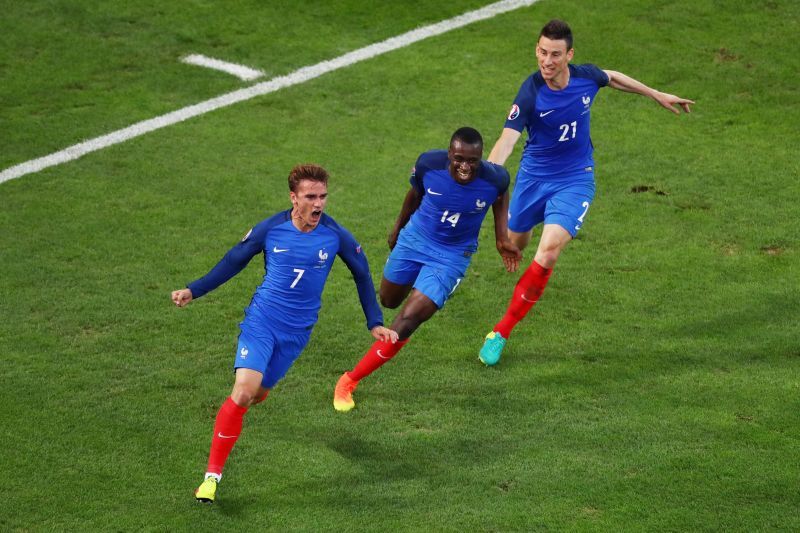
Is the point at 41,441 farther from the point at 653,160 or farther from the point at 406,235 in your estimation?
the point at 653,160

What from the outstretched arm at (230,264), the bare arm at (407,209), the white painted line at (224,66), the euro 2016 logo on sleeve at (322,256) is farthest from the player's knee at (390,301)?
the white painted line at (224,66)

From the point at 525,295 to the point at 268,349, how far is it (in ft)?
8.81

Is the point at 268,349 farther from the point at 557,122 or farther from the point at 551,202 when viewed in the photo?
the point at 557,122

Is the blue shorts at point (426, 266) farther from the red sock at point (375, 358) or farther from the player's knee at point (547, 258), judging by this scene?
the player's knee at point (547, 258)

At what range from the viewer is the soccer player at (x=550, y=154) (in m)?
10.9

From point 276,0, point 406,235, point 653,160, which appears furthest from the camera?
point 276,0

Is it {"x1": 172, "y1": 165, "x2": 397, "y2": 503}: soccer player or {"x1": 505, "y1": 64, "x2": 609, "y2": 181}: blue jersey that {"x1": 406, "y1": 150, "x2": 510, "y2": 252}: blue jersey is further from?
{"x1": 172, "y1": 165, "x2": 397, "y2": 503}: soccer player

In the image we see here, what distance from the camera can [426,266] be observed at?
34.6 ft

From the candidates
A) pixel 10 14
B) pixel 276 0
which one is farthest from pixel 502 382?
pixel 10 14

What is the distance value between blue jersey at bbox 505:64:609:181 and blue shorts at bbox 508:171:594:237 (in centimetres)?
7

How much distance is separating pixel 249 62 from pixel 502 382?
710 cm

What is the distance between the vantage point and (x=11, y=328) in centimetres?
1137

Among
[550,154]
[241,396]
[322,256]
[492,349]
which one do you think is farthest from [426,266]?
[241,396]

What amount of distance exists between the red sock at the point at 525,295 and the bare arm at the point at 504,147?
0.99 metres
